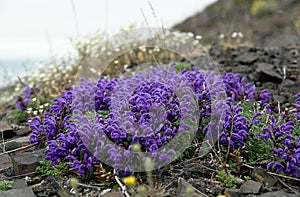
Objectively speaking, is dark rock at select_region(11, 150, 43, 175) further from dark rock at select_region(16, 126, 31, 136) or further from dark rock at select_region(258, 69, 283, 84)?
dark rock at select_region(258, 69, 283, 84)

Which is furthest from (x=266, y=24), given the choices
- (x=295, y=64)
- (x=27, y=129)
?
(x=27, y=129)

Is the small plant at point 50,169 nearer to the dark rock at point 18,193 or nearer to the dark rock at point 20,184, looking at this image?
the dark rock at point 20,184

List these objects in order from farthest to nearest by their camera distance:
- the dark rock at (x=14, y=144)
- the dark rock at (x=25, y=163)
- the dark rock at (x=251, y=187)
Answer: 1. the dark rock at (x=14, y=144)
2. the dark rock at (x=25, y=163)
3. the dark rock at (x=251, y=187)

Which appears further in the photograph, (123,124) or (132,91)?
(132,91)

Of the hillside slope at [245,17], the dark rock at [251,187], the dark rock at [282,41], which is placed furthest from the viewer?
the hillside slope at [245,17]

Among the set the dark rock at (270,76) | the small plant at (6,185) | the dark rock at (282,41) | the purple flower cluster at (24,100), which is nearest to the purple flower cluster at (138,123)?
the small plant at (6,185)

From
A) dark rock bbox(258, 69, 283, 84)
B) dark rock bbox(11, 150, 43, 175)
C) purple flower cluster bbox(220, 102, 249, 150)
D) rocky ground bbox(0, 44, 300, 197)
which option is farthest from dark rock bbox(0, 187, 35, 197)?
dark rock bbox(258, 69, 283, 84)

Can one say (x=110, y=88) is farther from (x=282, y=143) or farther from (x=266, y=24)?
(x=266, y=24)

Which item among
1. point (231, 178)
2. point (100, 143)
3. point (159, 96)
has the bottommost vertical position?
point (231, 178)

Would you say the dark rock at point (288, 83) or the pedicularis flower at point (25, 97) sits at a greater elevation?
the pedicularis flower at point (25, 97)
